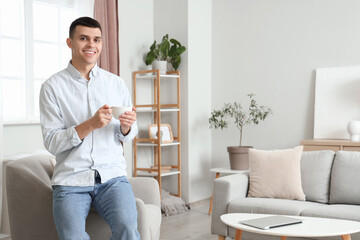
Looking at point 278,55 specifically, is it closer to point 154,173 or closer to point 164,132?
point 164,132

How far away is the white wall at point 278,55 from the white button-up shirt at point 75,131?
9.69ft

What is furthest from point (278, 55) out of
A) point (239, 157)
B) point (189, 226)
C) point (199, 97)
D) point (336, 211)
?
point (336, 211)

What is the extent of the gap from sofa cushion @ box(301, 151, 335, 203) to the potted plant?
2.00 m

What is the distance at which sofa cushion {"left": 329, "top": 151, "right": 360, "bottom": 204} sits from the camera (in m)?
3.22

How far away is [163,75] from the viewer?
4859 millimetres

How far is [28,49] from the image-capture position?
4.00 metres

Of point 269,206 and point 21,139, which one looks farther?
point 21,139

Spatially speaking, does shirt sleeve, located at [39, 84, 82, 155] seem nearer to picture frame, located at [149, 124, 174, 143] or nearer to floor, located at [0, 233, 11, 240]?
floor, located at [0, 233, 11, 240]

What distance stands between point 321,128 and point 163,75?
5.59 ft

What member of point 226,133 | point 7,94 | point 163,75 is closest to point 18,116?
point 7,94

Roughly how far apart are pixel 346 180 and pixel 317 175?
23 centimetres

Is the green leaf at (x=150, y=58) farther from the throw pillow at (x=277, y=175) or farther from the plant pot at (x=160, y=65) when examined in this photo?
the throw pillow at (x=277, y=175)

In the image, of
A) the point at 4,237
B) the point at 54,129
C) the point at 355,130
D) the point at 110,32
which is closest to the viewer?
the point at 54,129

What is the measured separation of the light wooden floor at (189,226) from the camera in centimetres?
385
